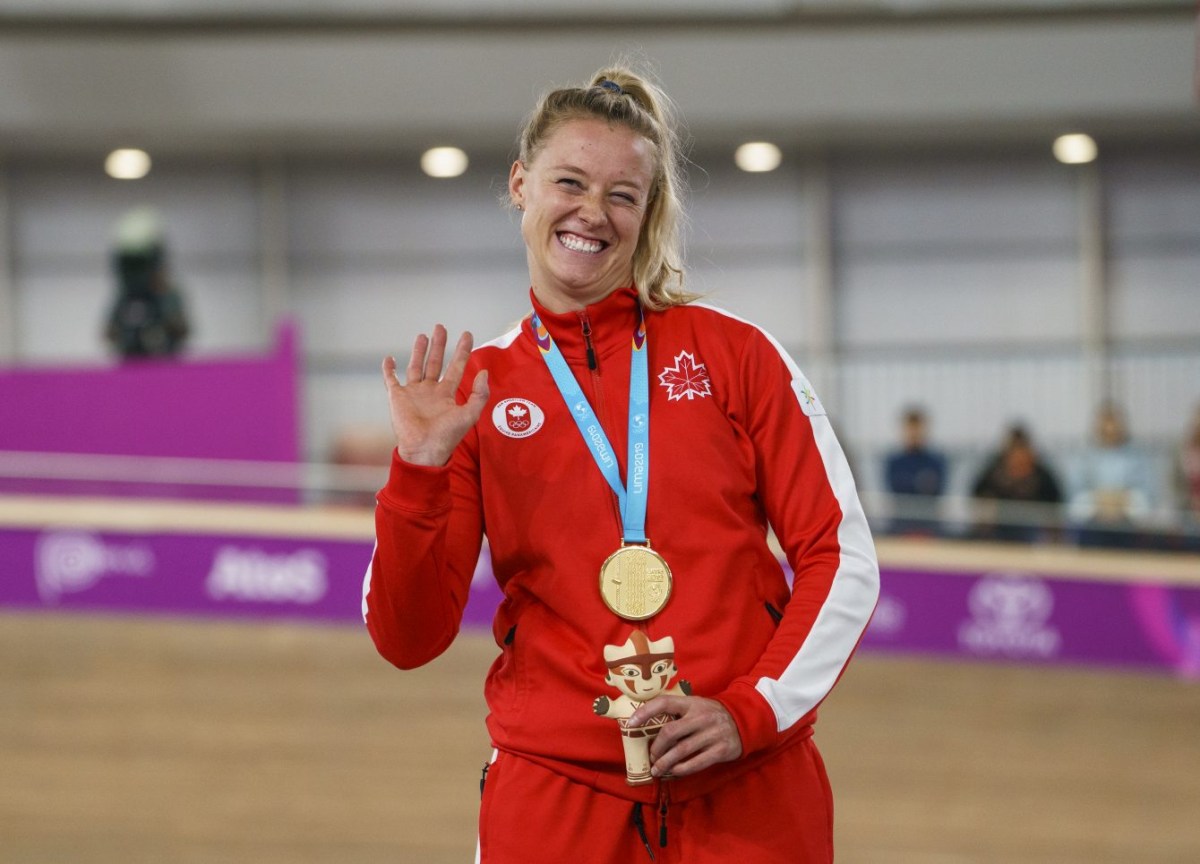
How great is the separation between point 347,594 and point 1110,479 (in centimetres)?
466

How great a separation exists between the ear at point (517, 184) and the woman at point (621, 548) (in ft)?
0.21

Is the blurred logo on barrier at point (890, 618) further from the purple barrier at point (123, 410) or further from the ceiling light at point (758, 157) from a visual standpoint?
the ceiling light at point (758, 157)

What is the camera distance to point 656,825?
1.96 m

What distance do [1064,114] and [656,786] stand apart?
10.6 metres

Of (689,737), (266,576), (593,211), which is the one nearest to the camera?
(689,737)

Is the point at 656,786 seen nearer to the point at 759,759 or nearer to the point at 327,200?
the point at 759,759

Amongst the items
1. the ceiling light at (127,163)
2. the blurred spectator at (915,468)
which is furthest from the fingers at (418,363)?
the ceiling light at (127,163)

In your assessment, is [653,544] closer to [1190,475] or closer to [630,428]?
[630,428]

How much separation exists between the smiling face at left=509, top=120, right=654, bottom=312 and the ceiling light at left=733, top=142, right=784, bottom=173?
10876mm

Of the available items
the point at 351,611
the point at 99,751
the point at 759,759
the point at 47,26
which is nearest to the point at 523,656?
the point at 759,759

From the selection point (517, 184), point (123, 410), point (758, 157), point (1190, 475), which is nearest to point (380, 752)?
point (123, 410)

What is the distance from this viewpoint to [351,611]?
854 centimetres

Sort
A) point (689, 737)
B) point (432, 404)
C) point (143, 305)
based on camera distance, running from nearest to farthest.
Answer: point (689, 737) < point (432, 404) < point (143, 305)

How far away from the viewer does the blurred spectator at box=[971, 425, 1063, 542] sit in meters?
8.13
